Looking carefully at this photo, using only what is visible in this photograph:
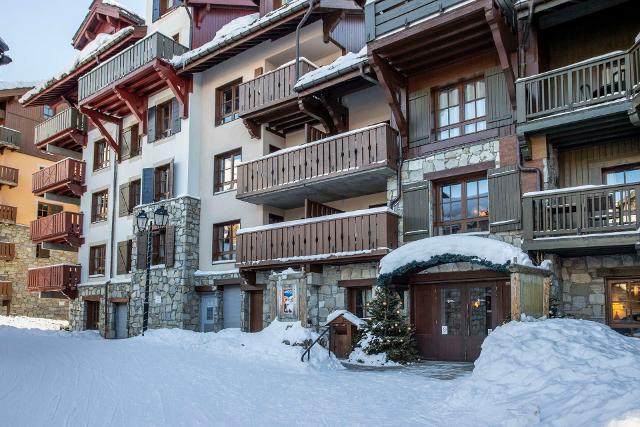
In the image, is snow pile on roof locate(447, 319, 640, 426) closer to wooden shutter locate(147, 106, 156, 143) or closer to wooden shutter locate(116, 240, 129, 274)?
wooden shutter locate(147, 106, 156, 143)

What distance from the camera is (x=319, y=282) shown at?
18.9 m

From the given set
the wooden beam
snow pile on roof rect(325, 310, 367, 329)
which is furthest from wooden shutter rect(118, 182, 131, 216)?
snow pile on roof rect(325, 310, 367, 329)

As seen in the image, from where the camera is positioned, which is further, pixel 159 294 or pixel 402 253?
pixel 159 294

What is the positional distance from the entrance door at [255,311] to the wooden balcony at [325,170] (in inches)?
132

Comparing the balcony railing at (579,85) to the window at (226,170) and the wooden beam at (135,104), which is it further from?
the wooden beam at (135,104)

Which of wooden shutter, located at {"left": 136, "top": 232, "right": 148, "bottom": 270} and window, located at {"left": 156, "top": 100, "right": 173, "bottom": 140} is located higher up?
window, located at {"left": 156, "top": 100, "right": 173, "bottom": 140}

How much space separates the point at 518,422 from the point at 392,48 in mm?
11371

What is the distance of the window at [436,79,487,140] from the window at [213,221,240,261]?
9110mm

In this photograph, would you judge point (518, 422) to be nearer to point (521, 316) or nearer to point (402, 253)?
point (521, 316)

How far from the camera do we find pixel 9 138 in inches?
1435

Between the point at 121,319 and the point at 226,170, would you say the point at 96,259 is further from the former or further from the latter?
the point at 226,170

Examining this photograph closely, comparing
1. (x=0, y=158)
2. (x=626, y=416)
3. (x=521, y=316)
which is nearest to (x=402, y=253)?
Answer: (x=521, y=316)

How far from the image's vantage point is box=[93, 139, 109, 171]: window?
2963cm

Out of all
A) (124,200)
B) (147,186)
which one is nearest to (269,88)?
(147,186)
